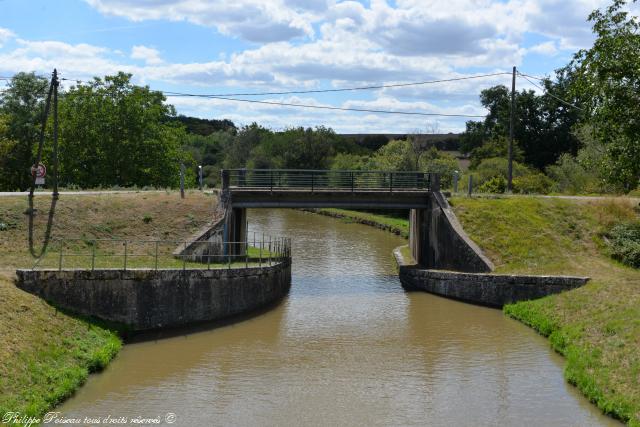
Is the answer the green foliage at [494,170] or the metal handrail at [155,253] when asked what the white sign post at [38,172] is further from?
the green foliage at [494,170]

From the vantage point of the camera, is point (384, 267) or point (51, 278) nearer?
point (51, 278)

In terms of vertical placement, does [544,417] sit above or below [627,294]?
below

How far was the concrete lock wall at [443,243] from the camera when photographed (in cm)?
3008

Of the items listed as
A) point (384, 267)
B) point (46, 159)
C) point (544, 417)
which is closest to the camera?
point (544, 417)

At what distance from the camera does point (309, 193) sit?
33.1 metres

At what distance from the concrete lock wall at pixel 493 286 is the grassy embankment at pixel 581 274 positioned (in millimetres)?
790

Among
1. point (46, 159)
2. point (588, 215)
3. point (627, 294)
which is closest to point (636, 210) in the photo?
point (588, 215)

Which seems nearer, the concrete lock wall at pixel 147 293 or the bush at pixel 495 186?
the concrete lock wall at pixel 147 293

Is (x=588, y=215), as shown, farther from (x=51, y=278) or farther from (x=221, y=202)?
(x=51, y=278)

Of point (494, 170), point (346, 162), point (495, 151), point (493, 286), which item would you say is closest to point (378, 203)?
point (493, 286)

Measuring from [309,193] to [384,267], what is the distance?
761 centimetres

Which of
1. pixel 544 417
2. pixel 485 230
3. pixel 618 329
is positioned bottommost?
pixel 544 417

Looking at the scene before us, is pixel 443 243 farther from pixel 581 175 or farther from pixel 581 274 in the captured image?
pixel 581 175

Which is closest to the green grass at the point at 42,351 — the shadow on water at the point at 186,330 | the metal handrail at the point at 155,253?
the shadow on water at the point at 186,330
